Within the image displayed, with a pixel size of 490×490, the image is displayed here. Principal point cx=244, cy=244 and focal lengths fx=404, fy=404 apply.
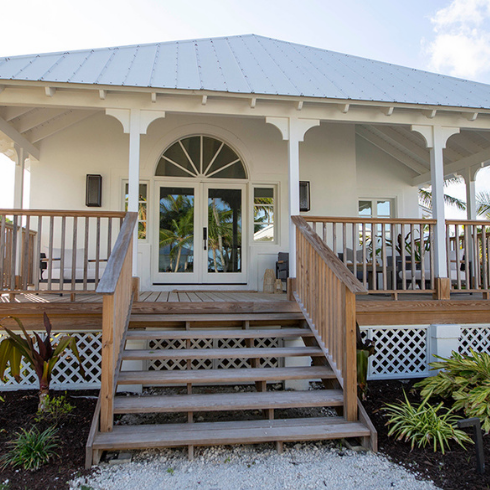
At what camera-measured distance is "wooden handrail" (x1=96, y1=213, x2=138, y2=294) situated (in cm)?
279

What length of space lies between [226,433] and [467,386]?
Answer: 230cm

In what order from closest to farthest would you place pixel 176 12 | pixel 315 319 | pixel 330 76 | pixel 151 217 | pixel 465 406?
1. pixel 465 406
2. pixel 315 319
3. pixel 330 76
4. pixel 151 217
5. pixel 176 12

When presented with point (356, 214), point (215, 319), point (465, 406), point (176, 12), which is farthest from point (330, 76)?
point (176, 12)

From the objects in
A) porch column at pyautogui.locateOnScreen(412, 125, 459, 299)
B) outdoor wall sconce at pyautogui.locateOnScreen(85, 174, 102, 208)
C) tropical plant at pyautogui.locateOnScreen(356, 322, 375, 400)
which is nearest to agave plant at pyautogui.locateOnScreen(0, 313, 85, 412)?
tropical plant at pyautogui.locateOnScreen(356, 322, 375, 400)

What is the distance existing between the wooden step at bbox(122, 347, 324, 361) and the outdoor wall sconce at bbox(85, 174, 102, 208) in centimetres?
351

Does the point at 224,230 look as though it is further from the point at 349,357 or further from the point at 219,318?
the point at 349,357

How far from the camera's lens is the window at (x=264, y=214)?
6867 mm

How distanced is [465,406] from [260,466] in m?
1.85

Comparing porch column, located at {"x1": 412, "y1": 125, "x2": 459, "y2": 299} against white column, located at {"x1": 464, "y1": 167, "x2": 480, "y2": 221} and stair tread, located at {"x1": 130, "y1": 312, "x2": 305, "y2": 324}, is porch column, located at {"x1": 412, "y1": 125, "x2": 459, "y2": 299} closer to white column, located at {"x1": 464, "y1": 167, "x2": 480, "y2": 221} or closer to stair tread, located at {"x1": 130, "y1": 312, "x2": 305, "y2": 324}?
stair tread, located at {"x1": 130, "y1": 312, "x2": 305, "y2": 324}

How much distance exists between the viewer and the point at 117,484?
8.23 ft

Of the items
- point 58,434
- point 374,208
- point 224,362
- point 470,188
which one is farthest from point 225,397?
point 470,188

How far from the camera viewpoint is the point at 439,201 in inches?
199

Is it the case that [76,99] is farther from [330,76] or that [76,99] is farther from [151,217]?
[330,76]

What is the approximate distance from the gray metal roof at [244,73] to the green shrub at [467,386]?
118 inches
